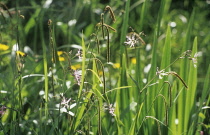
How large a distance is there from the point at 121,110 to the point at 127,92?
0.08 metres

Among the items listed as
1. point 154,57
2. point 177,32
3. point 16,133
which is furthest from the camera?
point 177,32

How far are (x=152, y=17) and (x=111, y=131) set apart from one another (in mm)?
2632

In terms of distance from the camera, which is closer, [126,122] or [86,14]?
[126,122]

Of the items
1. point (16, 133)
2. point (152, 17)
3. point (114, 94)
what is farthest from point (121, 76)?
A: point (152, 17)

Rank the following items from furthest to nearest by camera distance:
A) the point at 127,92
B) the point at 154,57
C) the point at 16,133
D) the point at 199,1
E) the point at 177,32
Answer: the point at 199,1 → the point at 177,32 → the point at 127,92 → the point at 154,57 → the point at 16,133

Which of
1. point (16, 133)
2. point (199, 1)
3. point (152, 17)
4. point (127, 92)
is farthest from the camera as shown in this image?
point (199, 1)

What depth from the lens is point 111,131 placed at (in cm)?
148

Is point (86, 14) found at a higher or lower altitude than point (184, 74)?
higher

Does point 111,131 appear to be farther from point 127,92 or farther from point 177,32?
point 177,32

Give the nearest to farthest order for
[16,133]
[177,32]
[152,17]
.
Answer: [16,133], [177,32], [152,17]

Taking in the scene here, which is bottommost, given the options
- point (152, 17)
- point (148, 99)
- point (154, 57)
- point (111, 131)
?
point (111, 131)

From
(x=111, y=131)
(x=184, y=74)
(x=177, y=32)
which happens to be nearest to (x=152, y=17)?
(x=177, y=32)

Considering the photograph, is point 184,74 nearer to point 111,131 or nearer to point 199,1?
point 111,131

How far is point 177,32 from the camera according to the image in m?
3.62
